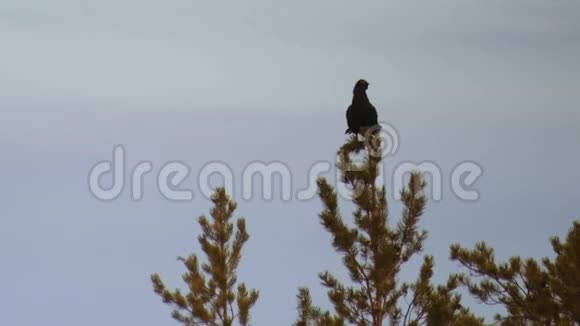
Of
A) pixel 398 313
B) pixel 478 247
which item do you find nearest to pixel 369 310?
pixel 398 313

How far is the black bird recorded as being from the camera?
24381 mm

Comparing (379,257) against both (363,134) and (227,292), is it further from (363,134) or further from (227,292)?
(227,292)

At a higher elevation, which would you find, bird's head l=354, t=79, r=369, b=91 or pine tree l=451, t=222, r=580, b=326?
bird's head l=354, t=79, r=369, b=91

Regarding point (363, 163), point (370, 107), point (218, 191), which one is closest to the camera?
point (363, 163)

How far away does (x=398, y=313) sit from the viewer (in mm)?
25125

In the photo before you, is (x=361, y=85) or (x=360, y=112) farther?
(x=361, y=85)

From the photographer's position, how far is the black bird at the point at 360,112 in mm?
24381

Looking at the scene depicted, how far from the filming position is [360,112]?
81.5 feet

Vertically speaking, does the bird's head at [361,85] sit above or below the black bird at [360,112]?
above

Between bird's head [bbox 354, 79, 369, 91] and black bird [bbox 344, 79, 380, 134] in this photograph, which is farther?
bird's head [bbox 354, 79, 369, 91]

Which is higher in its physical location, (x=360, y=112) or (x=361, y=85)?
(x=361, y=85)

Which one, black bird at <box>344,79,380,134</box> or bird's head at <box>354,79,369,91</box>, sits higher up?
bird's head at <box>354,79,369,91</box>

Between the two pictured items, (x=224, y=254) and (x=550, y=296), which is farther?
(x=224, y=254)

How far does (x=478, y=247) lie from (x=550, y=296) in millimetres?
1322
